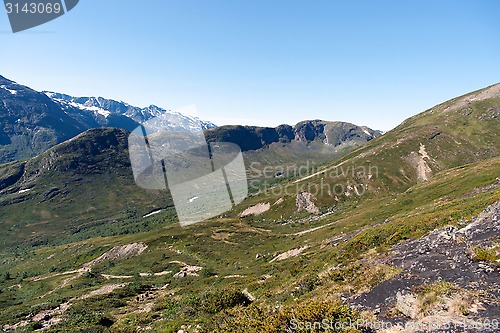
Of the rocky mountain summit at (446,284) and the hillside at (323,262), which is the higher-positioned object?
the rocky mountain summit at (446,284)

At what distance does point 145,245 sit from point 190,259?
99.3 ft

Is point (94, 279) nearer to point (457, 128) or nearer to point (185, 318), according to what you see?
point (185, 318)

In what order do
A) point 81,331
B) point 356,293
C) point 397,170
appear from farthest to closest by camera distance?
point 397,170 → point 81,331 → point 356,293

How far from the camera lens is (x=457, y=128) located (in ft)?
598

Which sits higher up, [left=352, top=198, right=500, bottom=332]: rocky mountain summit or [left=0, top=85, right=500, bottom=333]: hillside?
[left=352, top=198, right=500, bottom=332]: rocky mountain summit

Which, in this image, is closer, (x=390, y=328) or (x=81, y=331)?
(x=390, y=328)

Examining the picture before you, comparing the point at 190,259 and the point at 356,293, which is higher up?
the point at 356,293

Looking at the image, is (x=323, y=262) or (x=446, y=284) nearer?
(x=446, y=284)

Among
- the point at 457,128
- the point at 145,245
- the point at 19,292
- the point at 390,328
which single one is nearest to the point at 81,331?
the point at 390,328

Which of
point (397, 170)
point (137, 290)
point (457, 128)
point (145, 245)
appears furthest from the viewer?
point (457, 128)

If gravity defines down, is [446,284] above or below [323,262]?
above

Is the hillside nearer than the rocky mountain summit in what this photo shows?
No

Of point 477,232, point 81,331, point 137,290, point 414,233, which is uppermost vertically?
point 477,232

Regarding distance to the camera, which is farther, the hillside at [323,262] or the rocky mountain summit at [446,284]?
the hillside at [323,262]
